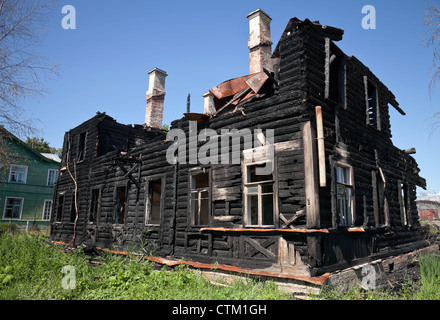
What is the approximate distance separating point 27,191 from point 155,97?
1790 centimetres

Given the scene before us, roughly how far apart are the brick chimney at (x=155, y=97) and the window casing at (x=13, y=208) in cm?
1684

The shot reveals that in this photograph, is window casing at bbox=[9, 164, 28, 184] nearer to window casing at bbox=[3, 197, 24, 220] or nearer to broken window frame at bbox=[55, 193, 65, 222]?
window casing at bbox=[3, 197, 24, 220]

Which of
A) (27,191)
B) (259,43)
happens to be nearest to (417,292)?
(259,43)

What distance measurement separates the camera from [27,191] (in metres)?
26.0

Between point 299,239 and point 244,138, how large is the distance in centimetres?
311

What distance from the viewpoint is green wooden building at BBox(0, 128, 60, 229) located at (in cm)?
2478

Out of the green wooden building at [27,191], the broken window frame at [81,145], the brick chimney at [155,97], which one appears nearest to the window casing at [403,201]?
the brick chimney at [155,97]

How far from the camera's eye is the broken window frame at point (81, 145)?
54.9 ft

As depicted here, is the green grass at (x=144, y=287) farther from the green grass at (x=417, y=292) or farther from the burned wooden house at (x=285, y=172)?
the burned wooden house at (x=285, y=172)

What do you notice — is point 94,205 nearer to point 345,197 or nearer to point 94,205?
point 94,205

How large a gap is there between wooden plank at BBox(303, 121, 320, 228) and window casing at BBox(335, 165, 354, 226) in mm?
1326

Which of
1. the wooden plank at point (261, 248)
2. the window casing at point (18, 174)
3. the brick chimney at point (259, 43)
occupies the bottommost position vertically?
the wooden plank at point (261, 248)
